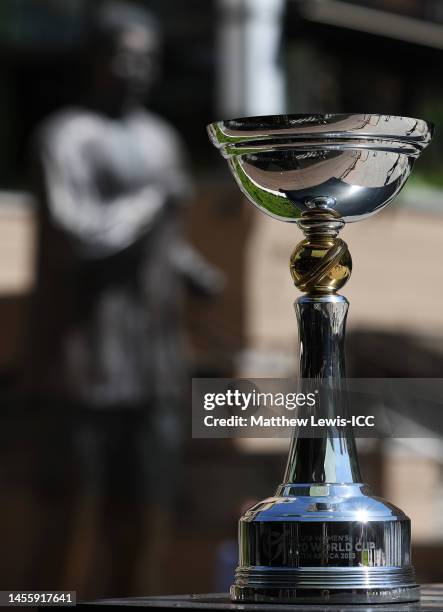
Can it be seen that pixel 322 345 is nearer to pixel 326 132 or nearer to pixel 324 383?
pixel 324 383

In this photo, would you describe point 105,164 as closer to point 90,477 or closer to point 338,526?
point 90,477

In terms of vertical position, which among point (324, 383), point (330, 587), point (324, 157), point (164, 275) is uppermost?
point (164, 275)

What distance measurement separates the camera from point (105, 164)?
549 centimetres

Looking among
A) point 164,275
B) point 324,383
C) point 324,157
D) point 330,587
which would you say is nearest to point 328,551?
point 330,587

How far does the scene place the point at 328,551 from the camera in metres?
1.38

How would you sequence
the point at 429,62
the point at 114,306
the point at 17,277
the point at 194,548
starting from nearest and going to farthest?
1. the point at 114,306
2. the point at 194,548
3. the point at 17,277
4. the point at 429,62

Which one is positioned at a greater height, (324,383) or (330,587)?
(324,383)

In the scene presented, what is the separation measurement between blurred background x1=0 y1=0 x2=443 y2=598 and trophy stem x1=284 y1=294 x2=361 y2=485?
373 cm

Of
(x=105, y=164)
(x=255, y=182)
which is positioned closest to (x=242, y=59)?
(x=105, y=164)

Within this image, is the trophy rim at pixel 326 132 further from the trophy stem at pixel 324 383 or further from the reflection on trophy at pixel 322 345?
the trophy stem at pixel 324 383

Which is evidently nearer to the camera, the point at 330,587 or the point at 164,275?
the point at 330,587

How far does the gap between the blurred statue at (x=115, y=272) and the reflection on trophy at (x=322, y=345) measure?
372cm

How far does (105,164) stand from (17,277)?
1.93 m

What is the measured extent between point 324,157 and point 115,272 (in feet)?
13.4
